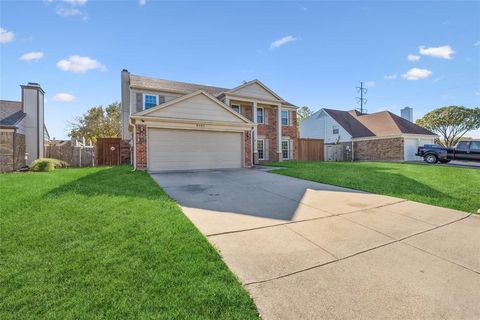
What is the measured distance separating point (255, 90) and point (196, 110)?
6846 mm

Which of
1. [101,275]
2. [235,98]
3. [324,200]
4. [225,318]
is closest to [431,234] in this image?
[324,200]

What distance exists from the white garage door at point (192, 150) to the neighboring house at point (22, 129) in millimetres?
8800

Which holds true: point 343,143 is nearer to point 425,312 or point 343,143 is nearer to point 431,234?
point 431,234

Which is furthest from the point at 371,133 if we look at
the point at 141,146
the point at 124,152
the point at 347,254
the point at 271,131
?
the point at 347,254

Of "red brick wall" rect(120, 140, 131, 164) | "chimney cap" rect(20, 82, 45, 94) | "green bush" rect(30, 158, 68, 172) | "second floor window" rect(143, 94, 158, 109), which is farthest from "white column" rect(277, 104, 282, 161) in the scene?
"chimney cap" rect(20, 82, 45, 94)

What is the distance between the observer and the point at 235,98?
669 inches

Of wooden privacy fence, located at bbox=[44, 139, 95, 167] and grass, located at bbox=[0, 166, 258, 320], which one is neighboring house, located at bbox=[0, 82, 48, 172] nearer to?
wooden privacy fence, located at bbox=[44, 139, 95, 167]

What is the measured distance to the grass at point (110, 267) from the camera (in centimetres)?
218

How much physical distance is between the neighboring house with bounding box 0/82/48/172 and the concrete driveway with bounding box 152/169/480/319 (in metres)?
13.6

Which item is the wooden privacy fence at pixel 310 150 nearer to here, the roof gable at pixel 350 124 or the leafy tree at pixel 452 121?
the roof gable at pixel 350 124

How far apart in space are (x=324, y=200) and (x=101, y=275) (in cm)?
530

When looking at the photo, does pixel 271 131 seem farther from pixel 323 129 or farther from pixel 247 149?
pixel 323 129

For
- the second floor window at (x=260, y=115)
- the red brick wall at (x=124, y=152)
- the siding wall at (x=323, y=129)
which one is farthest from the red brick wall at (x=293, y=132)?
the red brick wall at (x=124, y=152)

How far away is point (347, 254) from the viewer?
339 centimetres
